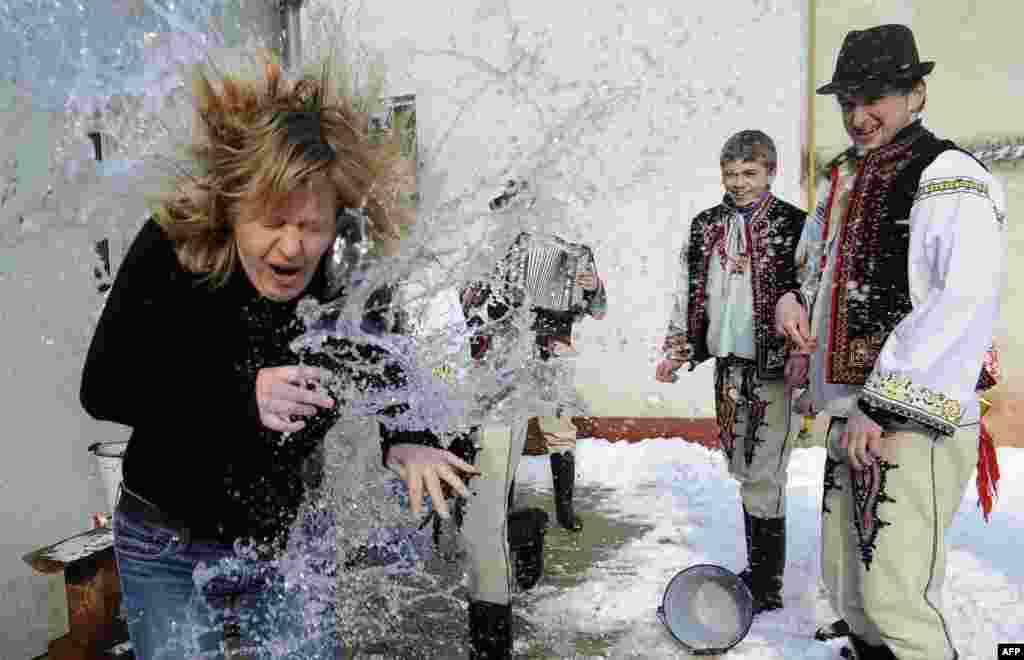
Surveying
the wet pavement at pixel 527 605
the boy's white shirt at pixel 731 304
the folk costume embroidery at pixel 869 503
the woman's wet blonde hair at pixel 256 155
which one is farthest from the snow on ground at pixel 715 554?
the woman's wet blonde hair at pixel 256 155

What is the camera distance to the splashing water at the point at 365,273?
1811mm

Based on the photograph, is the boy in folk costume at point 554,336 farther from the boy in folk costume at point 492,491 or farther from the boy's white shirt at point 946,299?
the boy's white shirt at point 946,299

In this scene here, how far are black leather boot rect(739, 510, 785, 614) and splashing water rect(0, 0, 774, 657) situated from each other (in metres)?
1.20

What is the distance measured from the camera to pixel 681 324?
3691 millimetres

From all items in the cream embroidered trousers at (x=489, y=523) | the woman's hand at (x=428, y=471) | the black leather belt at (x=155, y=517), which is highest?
the woman's hand at (x=428, y=471)

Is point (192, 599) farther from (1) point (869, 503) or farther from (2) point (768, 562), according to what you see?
(2) point (768, 562)

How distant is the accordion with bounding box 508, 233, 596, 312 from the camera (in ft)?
14.3

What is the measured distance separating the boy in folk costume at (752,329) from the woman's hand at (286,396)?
8.13 ft

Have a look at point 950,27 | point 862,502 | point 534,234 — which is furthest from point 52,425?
point 950,27

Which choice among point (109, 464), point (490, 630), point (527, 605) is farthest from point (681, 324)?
point (109, 464)

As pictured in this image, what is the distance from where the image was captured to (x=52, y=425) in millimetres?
3271

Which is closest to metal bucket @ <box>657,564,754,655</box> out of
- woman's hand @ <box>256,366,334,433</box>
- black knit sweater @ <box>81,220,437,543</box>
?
black knit sweater @ <box>81,220,437,543</box>

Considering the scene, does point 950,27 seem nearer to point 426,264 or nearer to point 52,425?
point 426,264

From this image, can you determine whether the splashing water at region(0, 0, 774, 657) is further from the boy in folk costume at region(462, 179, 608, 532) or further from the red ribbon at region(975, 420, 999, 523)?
the red ribbon at region(975, 420, 999, 523)
